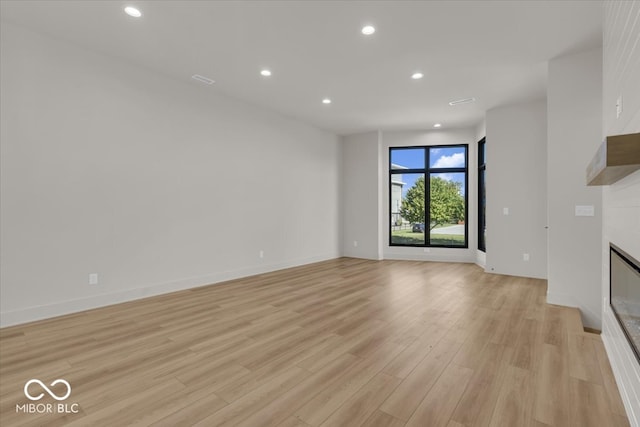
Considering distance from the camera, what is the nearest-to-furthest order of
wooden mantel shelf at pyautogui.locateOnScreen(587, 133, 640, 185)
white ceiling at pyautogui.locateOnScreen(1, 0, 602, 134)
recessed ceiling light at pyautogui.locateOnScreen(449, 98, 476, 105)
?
1. wooden mantel shelf at pyautogui.locateOnScreen(587, 133, 640, 185)
2. white ceiling at pyautogui.locateOnScreen(1, 0, 602, 134)
3. recessed ceiling light at pyautogui.locateOnScreen(449, 98, 476, 105)

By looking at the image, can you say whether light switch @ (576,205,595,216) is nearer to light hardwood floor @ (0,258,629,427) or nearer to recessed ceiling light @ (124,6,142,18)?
light hardwood floor @ (0,258,629,427)

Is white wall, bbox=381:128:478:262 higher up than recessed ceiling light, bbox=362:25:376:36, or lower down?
lower down

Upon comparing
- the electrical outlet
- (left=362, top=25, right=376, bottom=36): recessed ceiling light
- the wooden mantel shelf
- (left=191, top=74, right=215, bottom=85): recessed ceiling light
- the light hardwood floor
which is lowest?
the light hardwood floor

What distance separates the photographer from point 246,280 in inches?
206

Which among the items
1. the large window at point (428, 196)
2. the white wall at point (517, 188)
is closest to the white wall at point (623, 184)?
the white wall at point (517, 188)

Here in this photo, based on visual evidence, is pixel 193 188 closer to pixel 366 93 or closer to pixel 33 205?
pixel 33 205

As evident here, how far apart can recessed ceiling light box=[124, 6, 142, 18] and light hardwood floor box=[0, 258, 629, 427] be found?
3.09m

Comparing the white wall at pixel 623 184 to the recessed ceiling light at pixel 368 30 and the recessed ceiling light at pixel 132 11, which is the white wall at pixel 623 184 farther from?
the recessed ceiling light at pixel 132 11

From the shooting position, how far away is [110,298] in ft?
12.6

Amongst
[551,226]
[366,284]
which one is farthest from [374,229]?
[551,226]

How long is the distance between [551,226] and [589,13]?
90.3 inches

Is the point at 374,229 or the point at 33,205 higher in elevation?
the point at 33,205

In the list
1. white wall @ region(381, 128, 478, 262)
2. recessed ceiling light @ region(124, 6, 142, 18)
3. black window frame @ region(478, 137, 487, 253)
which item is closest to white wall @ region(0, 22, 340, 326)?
recessed ceiling light @ region(124, 6, 142, 18)

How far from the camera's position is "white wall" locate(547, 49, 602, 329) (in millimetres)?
3629
